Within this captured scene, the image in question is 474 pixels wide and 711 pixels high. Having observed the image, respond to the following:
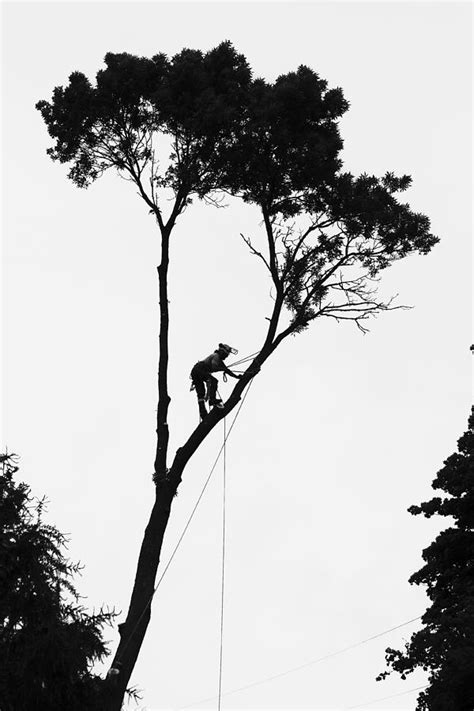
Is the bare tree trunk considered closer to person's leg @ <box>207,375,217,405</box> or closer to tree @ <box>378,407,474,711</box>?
person's leg @ <box>207,375,217,405</box>

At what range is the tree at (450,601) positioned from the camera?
1745 cm

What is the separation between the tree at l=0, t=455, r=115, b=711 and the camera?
10914mm

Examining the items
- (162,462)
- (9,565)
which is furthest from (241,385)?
(9,565)

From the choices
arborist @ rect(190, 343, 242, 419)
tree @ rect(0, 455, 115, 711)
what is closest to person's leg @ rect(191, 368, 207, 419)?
arborist @ rect(190, 343, 242, 419)

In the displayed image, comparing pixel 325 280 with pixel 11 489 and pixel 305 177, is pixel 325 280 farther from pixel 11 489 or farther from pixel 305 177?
pixel 11 489

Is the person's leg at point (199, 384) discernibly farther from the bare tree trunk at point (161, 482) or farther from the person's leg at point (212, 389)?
the bare tree trunk at point (161, 482)

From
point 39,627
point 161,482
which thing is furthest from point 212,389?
point 39,627

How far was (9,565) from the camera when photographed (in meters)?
11.5

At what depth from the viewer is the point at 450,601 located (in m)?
19.9

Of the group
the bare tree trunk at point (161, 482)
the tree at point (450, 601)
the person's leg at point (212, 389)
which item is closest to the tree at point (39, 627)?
the bare tree trunk at point (161, 482)

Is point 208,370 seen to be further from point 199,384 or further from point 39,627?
→ point 39,627

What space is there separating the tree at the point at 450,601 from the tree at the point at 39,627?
7.80 metres

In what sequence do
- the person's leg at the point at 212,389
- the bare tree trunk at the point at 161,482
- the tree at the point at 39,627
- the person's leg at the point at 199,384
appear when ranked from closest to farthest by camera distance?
1. the tree at the point at 39,627
2. the bare tree trunk at the point at 161,482
3. the person's leg at the point at 212,389
4. the person's leg at the point at 199,384

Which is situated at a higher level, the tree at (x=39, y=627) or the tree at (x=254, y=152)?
the tree at (x=254, y=152)
